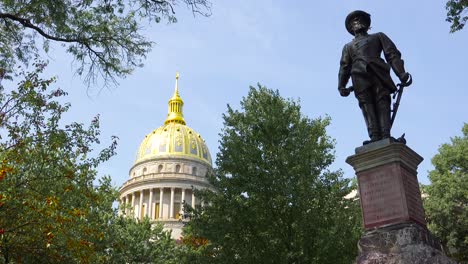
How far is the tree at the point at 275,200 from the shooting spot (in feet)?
55.9

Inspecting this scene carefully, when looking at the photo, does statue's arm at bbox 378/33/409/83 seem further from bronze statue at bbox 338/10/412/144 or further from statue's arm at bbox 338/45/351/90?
statue's arm at bbox 338/45/351/90

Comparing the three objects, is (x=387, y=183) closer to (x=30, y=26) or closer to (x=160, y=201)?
(x=30, y=26)

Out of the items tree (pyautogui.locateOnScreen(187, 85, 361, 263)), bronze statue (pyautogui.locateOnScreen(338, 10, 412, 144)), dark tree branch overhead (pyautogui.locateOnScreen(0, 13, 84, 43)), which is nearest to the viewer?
bronze statue (pyautogui.locateOnScreen(338, 10, 412, 144))

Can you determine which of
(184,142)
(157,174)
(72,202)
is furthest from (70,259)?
(184,142)

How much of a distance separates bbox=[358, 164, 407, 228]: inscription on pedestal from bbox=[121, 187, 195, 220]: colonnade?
73.1m

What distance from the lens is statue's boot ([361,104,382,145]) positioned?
29.1 feet

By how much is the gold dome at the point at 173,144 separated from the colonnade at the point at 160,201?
707 cm

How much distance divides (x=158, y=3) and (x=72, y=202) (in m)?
8.28

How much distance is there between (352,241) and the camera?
1731 centimetres

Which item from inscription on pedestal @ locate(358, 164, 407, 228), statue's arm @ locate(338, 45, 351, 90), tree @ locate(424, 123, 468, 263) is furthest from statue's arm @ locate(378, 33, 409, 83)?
tree @ locate(424, 123, 468, 263)

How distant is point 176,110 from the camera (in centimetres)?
10375

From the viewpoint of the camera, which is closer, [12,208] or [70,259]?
[12,208]

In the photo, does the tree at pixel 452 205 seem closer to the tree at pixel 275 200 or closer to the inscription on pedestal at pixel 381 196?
the tree at pixel 275 200

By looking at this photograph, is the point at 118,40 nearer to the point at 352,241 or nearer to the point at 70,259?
the point at 70,259
